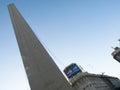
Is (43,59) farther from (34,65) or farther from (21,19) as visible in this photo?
(21,19)

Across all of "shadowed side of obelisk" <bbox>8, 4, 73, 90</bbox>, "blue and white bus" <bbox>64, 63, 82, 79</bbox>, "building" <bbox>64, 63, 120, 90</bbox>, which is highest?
"blue and white bus" <bbox>64, 63, 82, 79</bbox>

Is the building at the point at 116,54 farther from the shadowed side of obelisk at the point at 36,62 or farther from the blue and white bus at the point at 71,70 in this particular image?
the shadowed side of obelisk at the point at 36,62

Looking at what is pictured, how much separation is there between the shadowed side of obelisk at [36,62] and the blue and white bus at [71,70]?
39653mm

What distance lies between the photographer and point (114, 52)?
150 feet

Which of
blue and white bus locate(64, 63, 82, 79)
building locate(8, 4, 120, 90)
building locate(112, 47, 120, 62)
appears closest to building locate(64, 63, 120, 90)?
blue and white bus locate(64, 63, 82, 79)

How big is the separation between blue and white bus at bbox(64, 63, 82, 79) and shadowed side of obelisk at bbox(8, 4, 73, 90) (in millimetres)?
39653

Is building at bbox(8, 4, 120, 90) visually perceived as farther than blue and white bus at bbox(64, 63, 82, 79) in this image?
No

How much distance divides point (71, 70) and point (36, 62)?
4046 cm

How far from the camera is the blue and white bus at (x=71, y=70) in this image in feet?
A: 137

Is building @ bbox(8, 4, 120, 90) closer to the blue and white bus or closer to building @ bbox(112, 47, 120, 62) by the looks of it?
the blue and white bus

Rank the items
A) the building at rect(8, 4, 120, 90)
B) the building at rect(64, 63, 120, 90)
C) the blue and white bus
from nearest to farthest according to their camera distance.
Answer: the building at rect(8, 4, 120, 90)
the building at rect(64, 63, 120, 90)
the blue and white bus

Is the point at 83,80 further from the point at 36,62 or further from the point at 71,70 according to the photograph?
the point at 36,62

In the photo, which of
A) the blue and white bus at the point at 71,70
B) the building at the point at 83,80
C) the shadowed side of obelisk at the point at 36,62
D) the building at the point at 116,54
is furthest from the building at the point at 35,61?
the building at the point at 116,54

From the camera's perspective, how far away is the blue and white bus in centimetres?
4181
